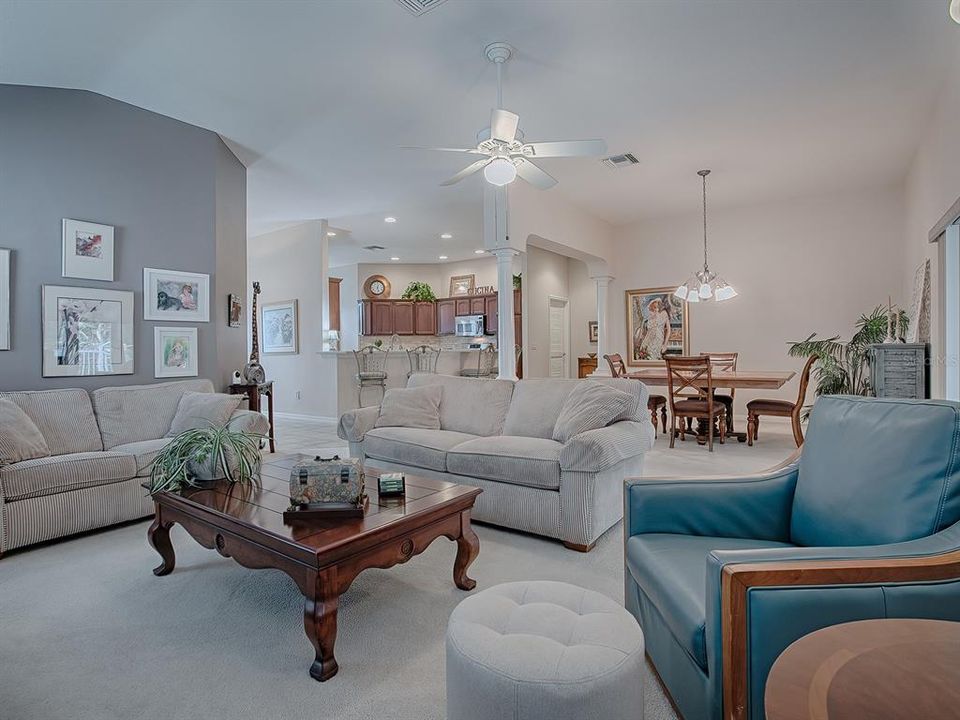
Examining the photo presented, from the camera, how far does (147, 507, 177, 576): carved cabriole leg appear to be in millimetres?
2422

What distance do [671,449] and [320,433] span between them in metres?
4.22

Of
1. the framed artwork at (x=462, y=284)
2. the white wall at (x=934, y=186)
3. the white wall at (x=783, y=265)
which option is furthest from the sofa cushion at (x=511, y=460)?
the framed artwork at (x=462, y=284)

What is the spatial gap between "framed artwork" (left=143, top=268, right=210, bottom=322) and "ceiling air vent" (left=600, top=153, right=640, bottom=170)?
398 centimetres

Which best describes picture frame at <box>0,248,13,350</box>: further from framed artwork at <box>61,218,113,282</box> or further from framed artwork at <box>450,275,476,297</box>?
framed artwork at <box>450,275,476,297</box>

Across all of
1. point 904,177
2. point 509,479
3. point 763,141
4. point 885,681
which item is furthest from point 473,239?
point 885,681

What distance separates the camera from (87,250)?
151 inches

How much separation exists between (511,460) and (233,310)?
337 centimetres

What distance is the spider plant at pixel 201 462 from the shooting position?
2.38 meters

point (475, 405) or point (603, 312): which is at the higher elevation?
point (603, 312)

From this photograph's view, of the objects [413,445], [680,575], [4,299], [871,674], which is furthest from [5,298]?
[871,674]

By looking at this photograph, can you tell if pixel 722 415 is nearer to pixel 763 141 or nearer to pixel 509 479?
pixel 763 141

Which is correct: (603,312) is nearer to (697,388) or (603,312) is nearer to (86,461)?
(697,388)

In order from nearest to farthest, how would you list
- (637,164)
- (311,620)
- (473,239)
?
(311,620), (637,164), (473,239)

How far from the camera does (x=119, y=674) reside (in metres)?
1.69
